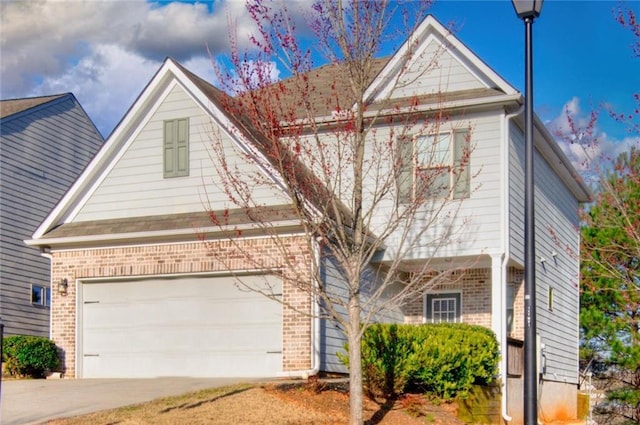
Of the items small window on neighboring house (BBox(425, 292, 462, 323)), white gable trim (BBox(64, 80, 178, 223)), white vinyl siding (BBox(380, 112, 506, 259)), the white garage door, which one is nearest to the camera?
the white garage door

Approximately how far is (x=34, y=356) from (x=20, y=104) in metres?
11.7

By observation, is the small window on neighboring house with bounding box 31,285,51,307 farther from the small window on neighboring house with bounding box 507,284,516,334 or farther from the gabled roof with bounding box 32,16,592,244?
the small window on neighboring house with bounding box 507,284,516,334

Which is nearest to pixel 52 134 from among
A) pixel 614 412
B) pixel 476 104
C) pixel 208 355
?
pixel 208 355

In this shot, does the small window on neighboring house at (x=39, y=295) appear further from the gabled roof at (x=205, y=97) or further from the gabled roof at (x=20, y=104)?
the gabled roof at (x=205, y=97)

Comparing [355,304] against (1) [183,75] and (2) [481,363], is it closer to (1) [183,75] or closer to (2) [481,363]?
(2) [481,363]

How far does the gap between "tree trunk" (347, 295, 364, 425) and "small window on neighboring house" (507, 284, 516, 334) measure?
8325 millimetres

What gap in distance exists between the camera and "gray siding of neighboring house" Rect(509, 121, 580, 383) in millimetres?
19681

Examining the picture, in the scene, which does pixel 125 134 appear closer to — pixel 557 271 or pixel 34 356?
pixel 34 356

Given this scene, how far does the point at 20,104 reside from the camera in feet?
94.9

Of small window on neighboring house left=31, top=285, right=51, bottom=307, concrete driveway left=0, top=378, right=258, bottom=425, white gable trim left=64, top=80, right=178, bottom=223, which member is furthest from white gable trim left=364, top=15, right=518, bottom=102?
small window on neighboring house left=31, top=285, right=51, bottom=307

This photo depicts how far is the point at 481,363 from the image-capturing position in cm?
1697

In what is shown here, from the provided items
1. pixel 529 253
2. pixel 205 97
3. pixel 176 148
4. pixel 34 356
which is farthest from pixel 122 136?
pixel 529 253

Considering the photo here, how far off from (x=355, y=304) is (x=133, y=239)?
7.46 metres

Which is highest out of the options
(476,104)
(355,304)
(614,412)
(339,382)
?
(476,104)
